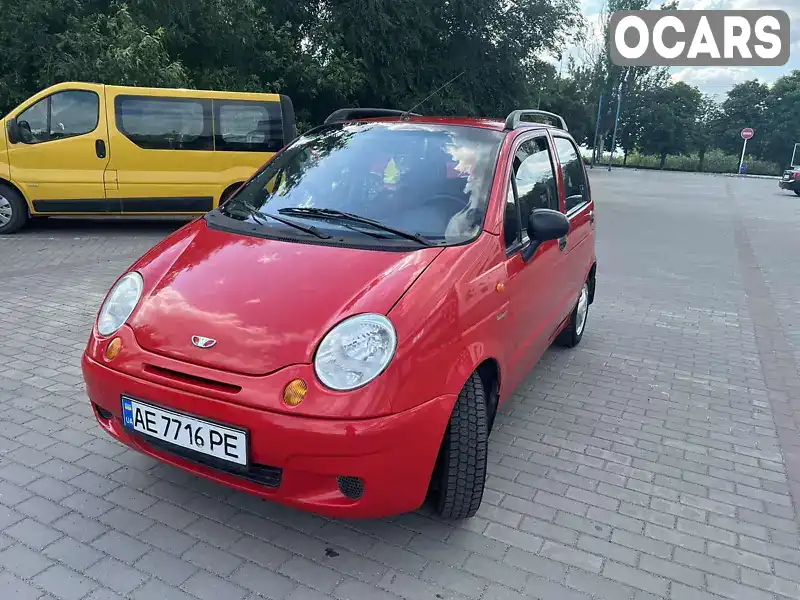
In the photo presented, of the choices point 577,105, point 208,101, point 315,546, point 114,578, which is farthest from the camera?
point 577,105

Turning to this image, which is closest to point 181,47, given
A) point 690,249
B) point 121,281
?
point 690,249

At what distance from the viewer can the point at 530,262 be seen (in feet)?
11.0

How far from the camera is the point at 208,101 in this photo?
946 centimetres

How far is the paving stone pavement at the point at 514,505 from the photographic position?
7.87 ft

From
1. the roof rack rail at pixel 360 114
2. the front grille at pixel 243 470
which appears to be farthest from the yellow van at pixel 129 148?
→ the front grille at pixel 243 470

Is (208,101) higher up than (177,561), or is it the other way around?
(208,101)

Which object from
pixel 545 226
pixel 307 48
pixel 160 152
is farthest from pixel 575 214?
pixel 307 48

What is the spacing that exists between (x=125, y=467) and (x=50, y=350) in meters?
1.89

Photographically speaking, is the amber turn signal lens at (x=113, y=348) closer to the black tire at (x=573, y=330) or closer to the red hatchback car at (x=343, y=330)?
the red hatchback car at (x=343, y=330)

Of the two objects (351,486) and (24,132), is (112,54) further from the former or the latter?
(351,486)

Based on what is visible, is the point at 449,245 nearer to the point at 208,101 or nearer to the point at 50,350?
the point at 50,350

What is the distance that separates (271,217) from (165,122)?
7.03 meters

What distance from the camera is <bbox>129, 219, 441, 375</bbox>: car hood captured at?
233cm

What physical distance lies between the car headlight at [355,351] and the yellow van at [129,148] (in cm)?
780
